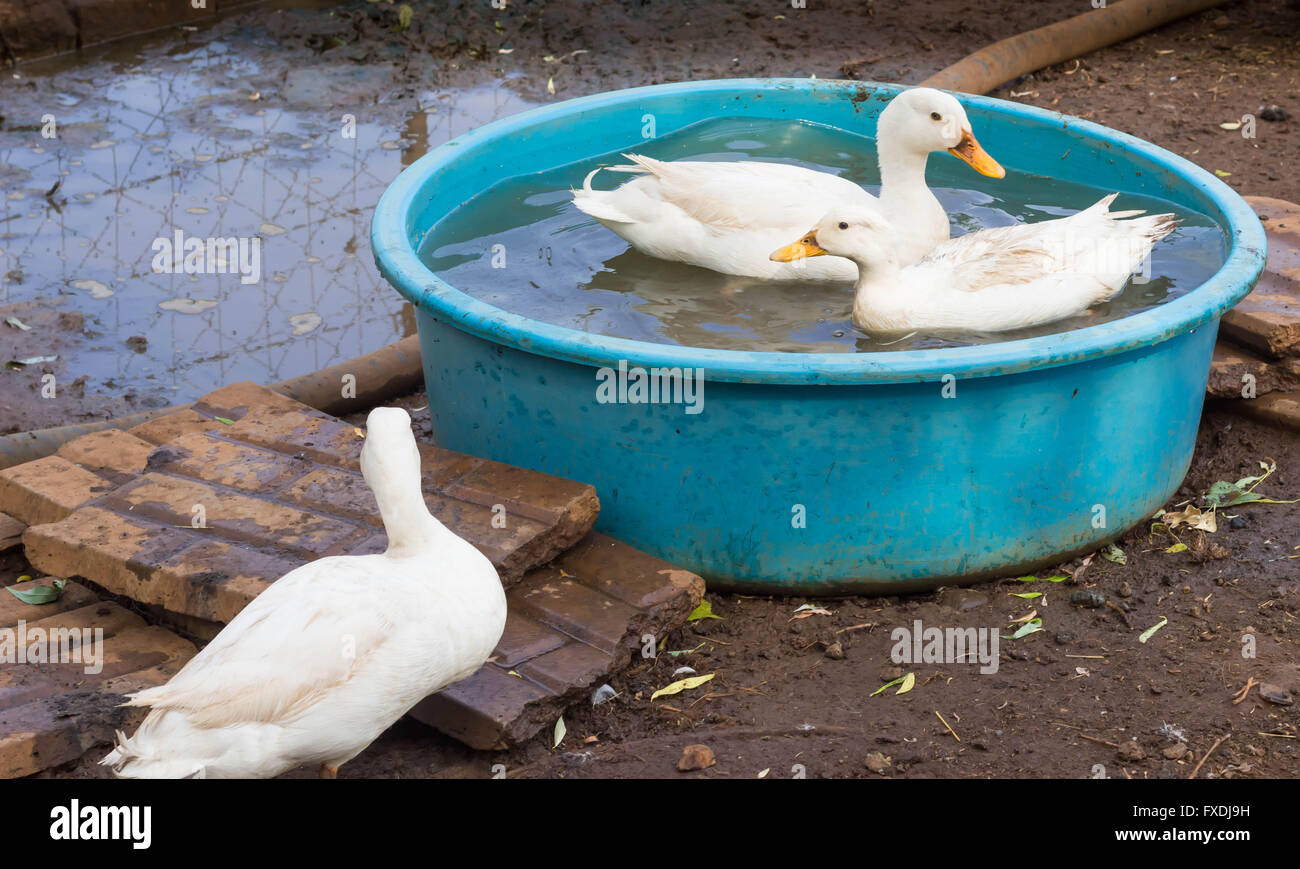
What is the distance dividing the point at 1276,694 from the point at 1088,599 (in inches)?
22.6

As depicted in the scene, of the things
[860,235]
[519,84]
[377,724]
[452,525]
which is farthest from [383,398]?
[519,84]

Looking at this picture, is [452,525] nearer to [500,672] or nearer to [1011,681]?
[500,672]

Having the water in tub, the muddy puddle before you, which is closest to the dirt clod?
the water in tub

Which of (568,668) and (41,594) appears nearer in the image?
(568,668)

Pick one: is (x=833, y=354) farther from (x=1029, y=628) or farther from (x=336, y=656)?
(x=336, y=656)

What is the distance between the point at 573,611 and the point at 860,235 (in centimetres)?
145

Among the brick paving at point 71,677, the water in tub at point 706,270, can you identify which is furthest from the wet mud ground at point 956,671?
the water in tub at point 706,270

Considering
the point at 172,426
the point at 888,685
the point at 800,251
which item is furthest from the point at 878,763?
the point at 172,426

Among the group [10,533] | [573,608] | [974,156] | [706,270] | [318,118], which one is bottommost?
[10,533]

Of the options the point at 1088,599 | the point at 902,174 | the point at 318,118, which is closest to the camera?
the point at 1088,599

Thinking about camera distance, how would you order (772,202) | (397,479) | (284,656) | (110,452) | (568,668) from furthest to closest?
(772,202), (110,452), (568,668), (397,479), (284,656)

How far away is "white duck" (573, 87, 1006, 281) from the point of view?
4328mm

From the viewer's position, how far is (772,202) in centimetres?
434

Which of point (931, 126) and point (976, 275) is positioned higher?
point (931, 126)
